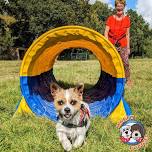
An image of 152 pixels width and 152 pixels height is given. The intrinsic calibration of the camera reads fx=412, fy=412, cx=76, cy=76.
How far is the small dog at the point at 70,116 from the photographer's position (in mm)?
6102

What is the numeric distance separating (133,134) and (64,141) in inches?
44.8

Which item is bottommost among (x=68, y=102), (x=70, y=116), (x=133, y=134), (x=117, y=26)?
(x=133, y=134)

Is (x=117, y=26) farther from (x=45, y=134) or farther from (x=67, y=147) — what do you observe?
(x=67, y=147)

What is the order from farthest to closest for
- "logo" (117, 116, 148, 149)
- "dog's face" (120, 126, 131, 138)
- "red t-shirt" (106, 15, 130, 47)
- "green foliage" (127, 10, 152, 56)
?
1. "green foliage" (127, 10, 152, 56)
2. "red t-shirt" (106, 15, 130, 47)
3. "dog's face" (120, 126, 131, 138)
4. "logo" (117, 116, 148, 149)

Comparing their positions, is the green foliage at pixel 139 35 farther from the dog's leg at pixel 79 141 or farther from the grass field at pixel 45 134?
the dog's leg at pixel 79 141

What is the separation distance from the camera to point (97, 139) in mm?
6781

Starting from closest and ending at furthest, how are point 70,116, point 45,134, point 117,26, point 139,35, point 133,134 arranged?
point 70,116 → point 133,134 → point 45,134 → point 117,26 → point 139,35

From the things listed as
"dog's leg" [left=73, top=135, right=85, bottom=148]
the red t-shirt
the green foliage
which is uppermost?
the green foliage

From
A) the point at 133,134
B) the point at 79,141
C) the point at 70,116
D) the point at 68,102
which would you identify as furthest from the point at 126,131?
the point at 68,102

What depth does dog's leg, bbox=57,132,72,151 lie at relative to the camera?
6164 millimetres

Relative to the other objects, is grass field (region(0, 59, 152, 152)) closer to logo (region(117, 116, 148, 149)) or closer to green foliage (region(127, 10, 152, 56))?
logo (region(117, 116, 148, 149))

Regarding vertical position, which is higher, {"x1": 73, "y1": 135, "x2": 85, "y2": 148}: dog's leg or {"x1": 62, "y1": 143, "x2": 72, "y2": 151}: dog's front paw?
{"x1": 73, "y1": 135, "x2": 85, "y2": 148}: dog's leg

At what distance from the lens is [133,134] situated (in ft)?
21.5

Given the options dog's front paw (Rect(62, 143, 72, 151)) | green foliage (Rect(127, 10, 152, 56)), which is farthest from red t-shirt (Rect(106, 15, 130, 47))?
green foliage (Rect(127, 10, 152, 56))
